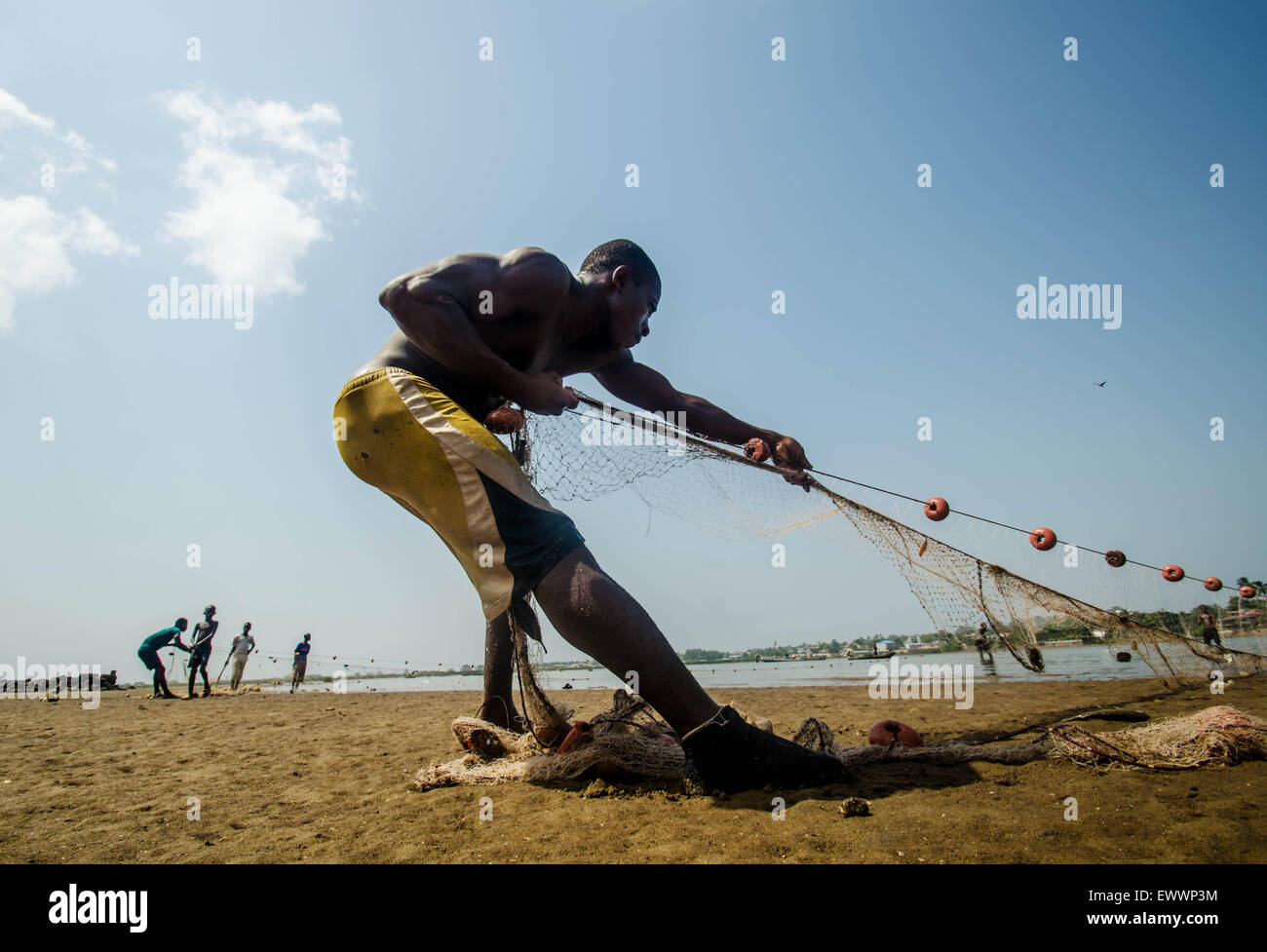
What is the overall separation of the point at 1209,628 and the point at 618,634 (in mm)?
15147

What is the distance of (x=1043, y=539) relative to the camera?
5.94 meters

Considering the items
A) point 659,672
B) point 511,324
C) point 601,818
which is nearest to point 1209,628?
point 659,672

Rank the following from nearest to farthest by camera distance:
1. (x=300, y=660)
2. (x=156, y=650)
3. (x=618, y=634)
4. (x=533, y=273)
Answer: (x=618, y=634)
(x=533, y=273)
(x=156, y=650)
(x=300, y=660)

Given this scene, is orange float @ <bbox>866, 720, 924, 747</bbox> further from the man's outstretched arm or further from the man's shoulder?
the man's shoulder

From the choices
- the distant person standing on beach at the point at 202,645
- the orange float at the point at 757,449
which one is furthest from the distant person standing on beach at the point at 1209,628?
the distant person standing on beach at the point at 202,645

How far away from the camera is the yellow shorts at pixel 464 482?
7.89ft

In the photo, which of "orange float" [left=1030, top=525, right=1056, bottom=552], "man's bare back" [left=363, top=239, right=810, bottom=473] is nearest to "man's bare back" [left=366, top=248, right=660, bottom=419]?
"man's bare back" [left=363, top=239, right=810, bottom=473]

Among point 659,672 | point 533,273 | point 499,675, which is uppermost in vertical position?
point 533,273

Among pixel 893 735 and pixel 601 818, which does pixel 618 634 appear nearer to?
pixel 601 818

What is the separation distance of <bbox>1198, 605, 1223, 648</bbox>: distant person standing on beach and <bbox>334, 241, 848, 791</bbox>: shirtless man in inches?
553

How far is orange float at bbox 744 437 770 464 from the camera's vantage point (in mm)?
4246

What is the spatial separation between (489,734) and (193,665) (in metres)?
14.7

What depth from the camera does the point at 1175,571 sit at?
701 cm
